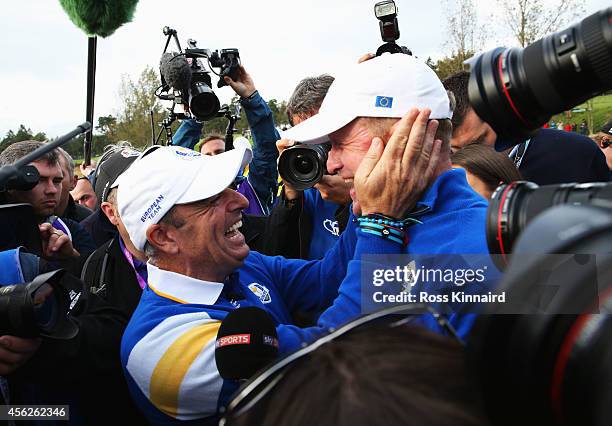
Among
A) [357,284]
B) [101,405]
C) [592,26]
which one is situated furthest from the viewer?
[101,405]

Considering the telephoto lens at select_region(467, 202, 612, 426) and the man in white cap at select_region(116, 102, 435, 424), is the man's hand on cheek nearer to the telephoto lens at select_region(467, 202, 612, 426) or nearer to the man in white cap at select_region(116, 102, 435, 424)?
the man in white cap at select_region(116, 102, 435, 424)

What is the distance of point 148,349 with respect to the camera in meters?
1.74

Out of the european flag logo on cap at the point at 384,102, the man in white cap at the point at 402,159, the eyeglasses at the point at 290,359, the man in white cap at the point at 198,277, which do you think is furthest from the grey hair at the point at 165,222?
the eyeglasses at the point at 290,359

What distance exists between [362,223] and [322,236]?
4.54ft

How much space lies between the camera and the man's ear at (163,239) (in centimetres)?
Answer: 213

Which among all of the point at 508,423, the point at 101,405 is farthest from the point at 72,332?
the point at 508,423

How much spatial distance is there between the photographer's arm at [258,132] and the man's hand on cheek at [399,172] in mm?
2277

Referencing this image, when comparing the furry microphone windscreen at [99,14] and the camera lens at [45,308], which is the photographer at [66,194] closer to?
the furry microphone windscreen at [99,14]

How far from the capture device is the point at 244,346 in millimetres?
1425

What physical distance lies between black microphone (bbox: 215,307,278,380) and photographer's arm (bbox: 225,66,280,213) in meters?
2.55

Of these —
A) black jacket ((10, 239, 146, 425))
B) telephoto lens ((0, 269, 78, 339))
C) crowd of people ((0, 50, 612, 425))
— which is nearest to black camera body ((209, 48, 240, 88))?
crowd of people ((0, 50, 612, 425))

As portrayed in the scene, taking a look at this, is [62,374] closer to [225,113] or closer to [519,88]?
[519,88]

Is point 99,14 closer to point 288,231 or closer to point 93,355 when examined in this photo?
point 288,231

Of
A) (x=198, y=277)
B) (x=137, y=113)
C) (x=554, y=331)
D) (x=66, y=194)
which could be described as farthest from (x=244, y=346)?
(x=137, y=113)
